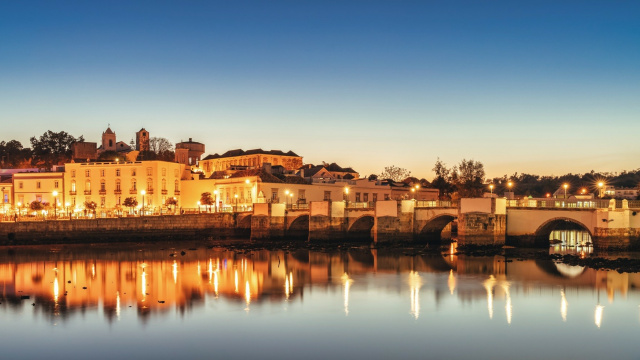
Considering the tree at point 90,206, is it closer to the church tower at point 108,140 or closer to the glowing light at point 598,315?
the church tower at point 108,140

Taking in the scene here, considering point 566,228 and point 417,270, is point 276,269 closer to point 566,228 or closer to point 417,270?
point 417,270

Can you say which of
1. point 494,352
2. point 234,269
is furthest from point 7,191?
point 494,352

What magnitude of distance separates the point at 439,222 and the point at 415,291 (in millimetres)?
20473

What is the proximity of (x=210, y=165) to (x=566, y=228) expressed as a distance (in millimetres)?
55907

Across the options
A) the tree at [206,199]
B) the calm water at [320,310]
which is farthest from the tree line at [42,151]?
the calm water at [320,310]

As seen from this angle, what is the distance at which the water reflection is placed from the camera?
25.9 metres

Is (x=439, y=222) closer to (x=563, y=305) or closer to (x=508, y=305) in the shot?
(x=508, y=305)

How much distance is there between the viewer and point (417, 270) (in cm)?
3472

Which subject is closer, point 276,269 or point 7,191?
point 276,269

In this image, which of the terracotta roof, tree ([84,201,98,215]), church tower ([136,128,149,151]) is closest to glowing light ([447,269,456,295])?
tree ([84,201,98,215])

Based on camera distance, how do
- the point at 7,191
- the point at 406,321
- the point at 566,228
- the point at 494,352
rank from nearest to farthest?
1. the point at 494,352
2. the point at 406,321
3. the point at 7,191
4. the point at 566,228

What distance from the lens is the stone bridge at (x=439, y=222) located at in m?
37.2

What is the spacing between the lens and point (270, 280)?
Answer: 31.7 metres


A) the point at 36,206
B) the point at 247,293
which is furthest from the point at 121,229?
the point at 247,293
